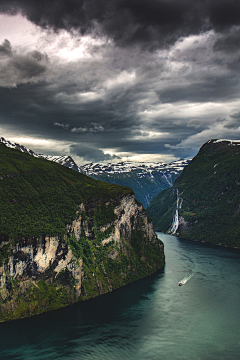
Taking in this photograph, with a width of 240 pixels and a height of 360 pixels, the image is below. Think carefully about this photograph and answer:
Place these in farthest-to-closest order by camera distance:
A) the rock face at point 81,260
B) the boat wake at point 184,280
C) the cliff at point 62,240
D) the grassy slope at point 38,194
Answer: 1. the boat wake at point 184,280
2. the grassy slope at point 38,194
3. the cliff at point 62,240
4. the rock face at point 81,260

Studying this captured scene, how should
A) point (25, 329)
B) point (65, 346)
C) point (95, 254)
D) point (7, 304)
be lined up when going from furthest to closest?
point (95, 254) → point (7, 304) → point (25, 329) → point (65, 346)

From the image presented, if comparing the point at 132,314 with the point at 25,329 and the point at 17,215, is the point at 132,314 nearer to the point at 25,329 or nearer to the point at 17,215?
the point at 25,329

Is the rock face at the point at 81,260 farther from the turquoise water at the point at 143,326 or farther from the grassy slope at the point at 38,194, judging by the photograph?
the turquoise water at the point at 143,326

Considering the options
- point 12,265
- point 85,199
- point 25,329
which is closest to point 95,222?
point 85,199

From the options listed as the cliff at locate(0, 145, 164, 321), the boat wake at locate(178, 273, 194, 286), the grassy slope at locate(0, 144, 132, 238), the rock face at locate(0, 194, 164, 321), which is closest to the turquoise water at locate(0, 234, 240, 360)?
the boat wake at locate(178, 273, 194, 286)

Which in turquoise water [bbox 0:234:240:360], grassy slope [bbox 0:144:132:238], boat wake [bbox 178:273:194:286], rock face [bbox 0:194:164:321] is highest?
grassy slope [bbox 0:144:132:238]

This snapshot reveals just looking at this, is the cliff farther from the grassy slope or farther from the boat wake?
the boat wake

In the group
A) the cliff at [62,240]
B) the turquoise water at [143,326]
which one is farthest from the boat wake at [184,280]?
the cliff at [62,240]

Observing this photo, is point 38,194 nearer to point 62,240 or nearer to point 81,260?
point 62,240
